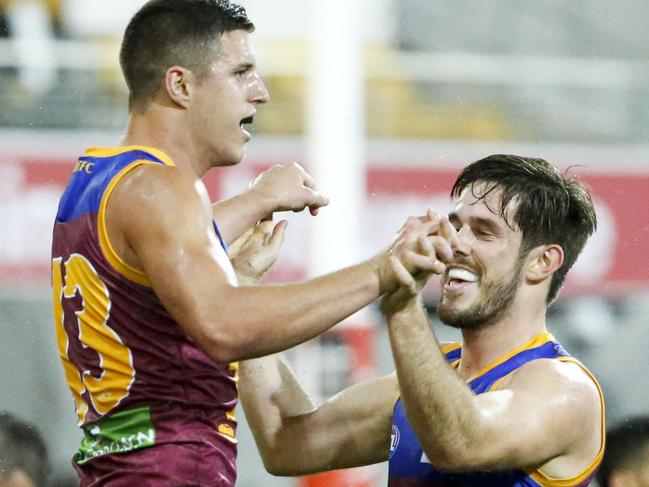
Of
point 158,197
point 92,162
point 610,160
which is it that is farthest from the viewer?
point 610,160

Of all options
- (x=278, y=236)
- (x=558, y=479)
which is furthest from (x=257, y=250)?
Answer: (x=558, y=479)

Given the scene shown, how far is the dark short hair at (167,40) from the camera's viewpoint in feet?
10.4

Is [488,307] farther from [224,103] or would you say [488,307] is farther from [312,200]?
[224,103]

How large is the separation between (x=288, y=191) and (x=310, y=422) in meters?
0.81

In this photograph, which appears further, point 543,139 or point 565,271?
point 543,139

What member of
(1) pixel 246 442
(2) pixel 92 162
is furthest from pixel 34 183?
(2) pixel 92 162

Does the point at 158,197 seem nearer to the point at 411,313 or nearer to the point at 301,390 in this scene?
the point at 411,313

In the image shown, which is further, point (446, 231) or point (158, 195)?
point (446, 231)

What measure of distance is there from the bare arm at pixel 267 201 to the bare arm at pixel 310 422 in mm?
549

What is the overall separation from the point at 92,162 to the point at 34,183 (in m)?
6.04

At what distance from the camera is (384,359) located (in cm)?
945

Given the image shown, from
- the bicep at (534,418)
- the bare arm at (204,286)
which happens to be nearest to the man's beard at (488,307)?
the bicep at (534,418)

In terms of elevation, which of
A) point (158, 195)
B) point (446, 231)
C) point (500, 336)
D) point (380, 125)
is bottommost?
point (380, 125)

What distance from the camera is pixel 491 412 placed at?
333 centimetres
